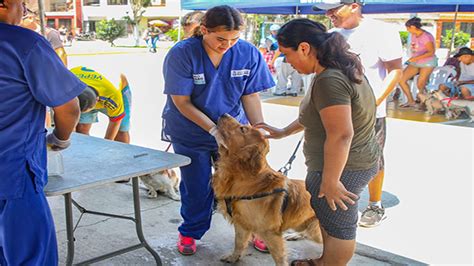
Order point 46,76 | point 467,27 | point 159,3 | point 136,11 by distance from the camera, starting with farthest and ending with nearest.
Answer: point 159,3 → point 136,11 → point 467,27 → point 46,76

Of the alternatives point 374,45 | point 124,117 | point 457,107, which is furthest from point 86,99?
point 457,107

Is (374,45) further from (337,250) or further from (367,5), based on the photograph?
(367,5)

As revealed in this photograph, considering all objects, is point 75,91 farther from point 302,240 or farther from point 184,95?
point 302,240

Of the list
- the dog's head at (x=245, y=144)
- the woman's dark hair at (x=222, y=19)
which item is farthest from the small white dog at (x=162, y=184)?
the woman's dark hair at (x=222, y=19)

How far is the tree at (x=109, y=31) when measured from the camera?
4250cm

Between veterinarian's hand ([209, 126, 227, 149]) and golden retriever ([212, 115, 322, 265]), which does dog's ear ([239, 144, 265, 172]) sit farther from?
veterinarian's hand ([209, 126, 227, 149])

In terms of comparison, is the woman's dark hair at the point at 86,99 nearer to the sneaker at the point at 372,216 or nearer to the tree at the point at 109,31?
the sneaker at the point at 372,216

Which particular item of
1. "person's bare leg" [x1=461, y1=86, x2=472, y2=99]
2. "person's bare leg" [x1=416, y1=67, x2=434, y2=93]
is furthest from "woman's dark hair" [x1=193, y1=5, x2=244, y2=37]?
"person's bare leg" [x1=416, y1=67, x2=434, y2=93]

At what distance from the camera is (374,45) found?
381 cm

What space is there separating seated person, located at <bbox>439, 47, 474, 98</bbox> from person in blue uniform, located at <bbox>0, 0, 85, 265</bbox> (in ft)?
28.7

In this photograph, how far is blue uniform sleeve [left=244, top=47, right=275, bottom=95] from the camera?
10.9ft

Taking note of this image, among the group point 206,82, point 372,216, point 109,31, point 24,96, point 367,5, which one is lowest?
point 109,31

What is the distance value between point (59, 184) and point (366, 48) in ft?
8.46

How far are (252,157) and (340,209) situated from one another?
66 centimetres
